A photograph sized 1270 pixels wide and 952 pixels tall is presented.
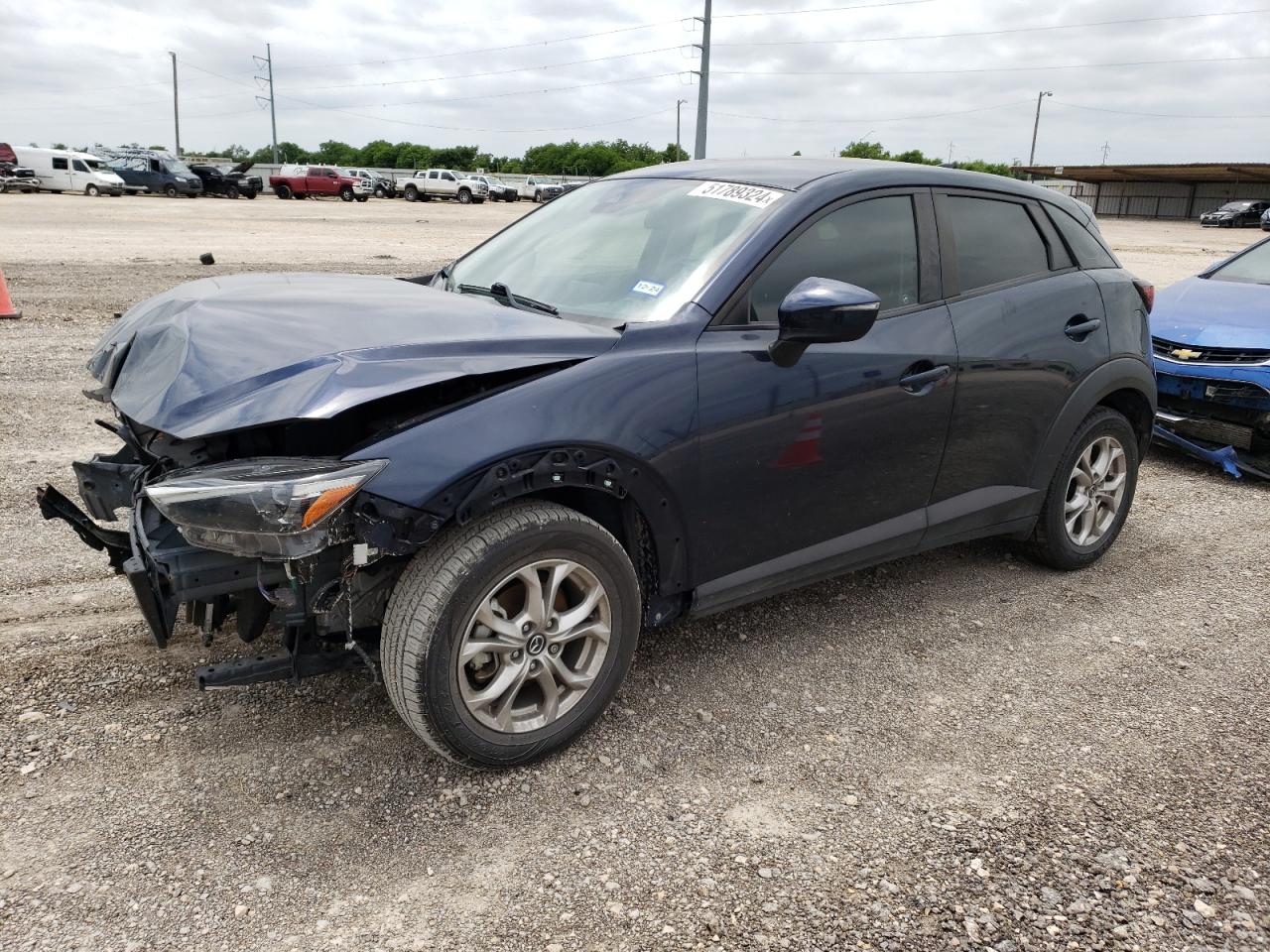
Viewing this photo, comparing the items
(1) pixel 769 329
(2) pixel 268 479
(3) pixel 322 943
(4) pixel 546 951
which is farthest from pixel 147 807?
(1) pixel 769 329

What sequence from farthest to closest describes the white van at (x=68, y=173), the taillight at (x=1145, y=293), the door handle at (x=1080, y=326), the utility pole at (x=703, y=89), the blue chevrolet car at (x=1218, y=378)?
the white van at (x=68, y=173), the utility pole at (x=703, y=89), the blue chevrolet car at (x=1218, y=378), the taillight at (x=1145, y=293), the door handle at (x=1080, y=326)

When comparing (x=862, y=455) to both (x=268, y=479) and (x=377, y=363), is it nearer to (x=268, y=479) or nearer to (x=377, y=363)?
(x=377, y=363)

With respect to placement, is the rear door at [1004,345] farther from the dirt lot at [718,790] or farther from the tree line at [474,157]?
the tree line at [474,157]

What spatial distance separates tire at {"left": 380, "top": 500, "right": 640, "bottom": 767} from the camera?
258 centimetres

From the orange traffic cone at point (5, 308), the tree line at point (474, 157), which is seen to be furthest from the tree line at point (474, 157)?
the orange traffic cone at point (5, 308)

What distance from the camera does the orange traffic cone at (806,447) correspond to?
3.21 meters

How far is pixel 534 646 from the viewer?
2793 mm

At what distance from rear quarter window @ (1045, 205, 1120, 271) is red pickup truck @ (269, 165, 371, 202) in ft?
151

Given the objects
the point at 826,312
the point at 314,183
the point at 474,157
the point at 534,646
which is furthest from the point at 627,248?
the point at 474,157

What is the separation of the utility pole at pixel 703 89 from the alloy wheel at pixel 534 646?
1109 inches

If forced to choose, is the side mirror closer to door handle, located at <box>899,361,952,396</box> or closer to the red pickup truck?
door handle, located at <box>899,361,952,396</box>

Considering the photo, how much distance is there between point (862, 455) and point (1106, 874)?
1491 mm

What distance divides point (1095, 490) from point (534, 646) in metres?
3.08

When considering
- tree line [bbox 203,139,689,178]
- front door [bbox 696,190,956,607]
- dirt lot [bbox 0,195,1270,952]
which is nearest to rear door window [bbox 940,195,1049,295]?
front door [bbox 696,190,956,607]
